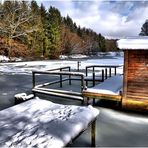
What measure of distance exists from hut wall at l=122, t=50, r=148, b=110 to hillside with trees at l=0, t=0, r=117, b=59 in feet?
36.4

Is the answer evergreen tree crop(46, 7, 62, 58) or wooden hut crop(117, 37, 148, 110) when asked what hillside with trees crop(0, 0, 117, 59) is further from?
wooden hut crop(117, 37, 148, 110)

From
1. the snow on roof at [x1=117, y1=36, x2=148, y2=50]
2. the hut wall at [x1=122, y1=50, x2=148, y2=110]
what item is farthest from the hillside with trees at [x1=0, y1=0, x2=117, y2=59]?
the snow on roof at [x1=117, y1=36, x2=148, y2=50]

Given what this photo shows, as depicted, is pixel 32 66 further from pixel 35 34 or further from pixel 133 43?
pixel 133 43

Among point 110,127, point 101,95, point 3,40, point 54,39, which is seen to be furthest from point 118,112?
point 54,39

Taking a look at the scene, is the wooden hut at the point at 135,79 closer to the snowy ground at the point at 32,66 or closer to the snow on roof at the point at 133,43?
the snow on roof at the point at 133,43

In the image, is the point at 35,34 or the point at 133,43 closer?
the point at 133,43

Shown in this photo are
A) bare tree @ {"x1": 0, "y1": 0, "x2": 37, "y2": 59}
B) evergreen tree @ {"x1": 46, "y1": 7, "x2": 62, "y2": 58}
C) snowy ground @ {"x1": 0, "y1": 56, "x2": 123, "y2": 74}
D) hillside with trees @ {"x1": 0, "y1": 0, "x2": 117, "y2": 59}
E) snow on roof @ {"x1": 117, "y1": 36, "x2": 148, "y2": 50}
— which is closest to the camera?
snow on roof @ {"x1": 117, "y1": 36, "x2": 148, "y2": 50}

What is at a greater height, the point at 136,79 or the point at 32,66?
the point at 136,79

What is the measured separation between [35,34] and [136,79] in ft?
120

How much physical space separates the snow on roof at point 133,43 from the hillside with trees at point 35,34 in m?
11.5

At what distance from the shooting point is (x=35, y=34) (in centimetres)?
4216

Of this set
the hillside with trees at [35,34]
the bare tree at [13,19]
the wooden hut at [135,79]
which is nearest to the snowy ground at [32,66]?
the hillside with trees at [35,34]

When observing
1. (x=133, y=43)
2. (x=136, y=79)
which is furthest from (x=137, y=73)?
(x=133, y=43)

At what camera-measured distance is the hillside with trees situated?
836 inches
